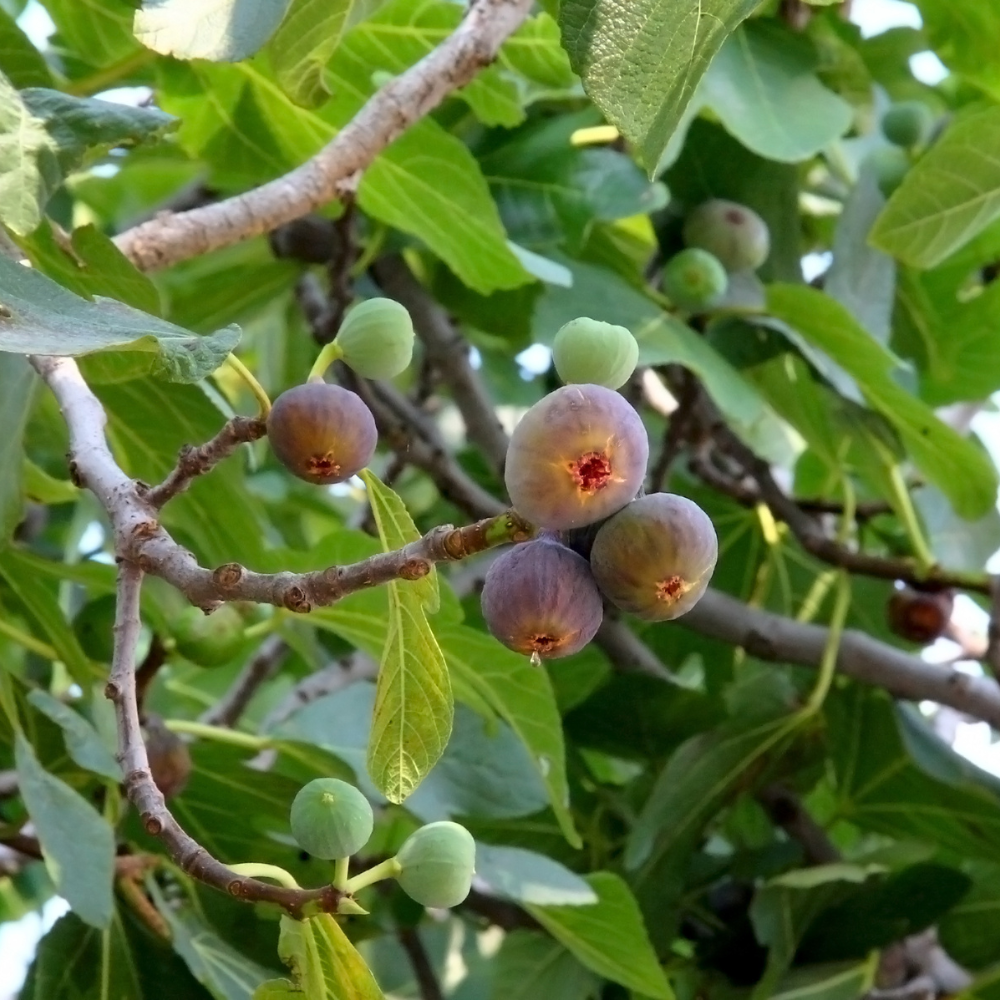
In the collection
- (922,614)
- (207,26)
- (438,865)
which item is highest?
(207,26)

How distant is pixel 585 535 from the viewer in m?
0.63

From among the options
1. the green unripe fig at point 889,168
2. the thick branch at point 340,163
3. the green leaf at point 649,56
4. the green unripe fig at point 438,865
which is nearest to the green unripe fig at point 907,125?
the green unripe fig at point 889,168

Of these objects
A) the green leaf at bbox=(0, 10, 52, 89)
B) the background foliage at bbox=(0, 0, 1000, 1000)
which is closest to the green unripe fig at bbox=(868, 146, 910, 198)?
the background foliage at bbox=(0, 0, 1000, 1000)

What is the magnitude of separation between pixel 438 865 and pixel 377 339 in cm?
29

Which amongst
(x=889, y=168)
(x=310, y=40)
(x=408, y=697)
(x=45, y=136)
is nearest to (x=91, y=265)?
(x=45, y=136)

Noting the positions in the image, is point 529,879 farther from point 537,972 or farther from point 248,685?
point 248,685

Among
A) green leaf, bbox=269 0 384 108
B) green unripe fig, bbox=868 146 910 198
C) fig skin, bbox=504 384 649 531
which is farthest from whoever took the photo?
green unripe fig, bbox=868 146 910 198

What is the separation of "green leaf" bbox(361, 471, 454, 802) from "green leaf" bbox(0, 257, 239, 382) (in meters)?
0.12

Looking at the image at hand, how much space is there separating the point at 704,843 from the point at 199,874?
1024mm

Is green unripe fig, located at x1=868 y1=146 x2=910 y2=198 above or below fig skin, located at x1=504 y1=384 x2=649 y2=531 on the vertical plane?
below

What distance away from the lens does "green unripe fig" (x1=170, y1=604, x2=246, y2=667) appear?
1238 mm

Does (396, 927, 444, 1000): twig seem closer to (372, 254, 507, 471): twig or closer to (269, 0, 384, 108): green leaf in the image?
(372, 254, 507, 471): twig

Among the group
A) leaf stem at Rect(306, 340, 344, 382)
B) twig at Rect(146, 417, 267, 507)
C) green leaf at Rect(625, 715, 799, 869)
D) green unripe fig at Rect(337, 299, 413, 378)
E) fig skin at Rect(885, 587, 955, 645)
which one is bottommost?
green leaf at Rect(625, 715, 799, 869)

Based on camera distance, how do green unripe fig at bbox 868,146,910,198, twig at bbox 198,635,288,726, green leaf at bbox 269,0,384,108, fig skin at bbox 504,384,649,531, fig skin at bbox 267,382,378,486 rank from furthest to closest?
green unripe fig at bbox 868,146,910,198
twig at bbox 198,635,288,726
green leaf at bbox 269,0,384,108
fig skin at bbox 267,382,378,486
fig skin at bbox 504,384,649,531
